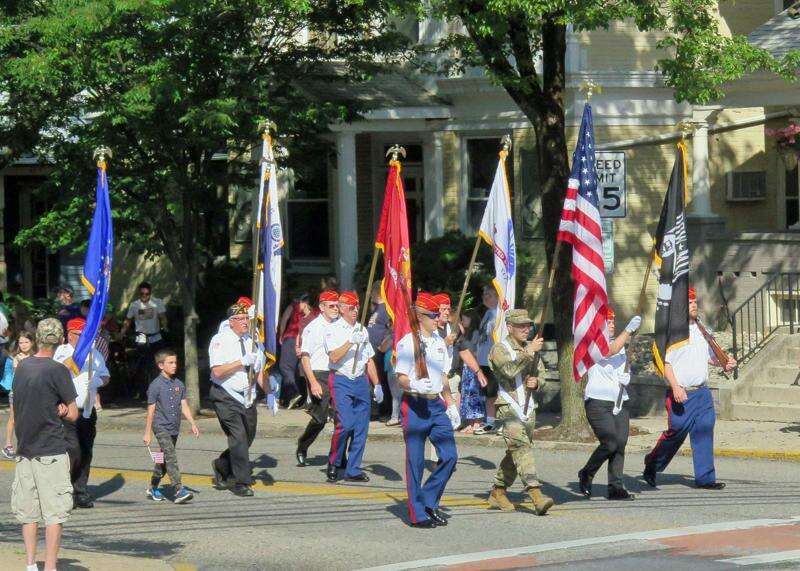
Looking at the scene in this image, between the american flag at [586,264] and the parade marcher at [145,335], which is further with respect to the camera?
the parade marcher at [145,335]

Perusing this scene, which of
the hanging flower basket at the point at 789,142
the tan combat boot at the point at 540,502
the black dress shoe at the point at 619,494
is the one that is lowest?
the black dress shoe at the point at 619,494

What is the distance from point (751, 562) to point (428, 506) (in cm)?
289

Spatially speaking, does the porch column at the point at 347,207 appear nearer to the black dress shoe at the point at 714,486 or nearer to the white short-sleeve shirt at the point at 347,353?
the white short-sleeve shirt at the point at 347,353

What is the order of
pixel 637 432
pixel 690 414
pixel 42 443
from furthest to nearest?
pixel 637 432
pixel 690 414
pixel 42 443

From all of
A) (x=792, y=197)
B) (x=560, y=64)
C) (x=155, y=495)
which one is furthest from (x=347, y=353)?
(x=792, y=197)

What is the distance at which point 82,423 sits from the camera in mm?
12891

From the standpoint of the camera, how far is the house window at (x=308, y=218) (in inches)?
1020

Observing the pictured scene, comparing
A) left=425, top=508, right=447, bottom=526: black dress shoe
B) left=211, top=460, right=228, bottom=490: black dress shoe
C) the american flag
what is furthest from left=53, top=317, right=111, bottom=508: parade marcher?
the american flag

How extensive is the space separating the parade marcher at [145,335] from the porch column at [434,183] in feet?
15.7

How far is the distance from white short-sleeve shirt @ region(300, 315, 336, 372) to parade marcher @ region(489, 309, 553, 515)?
2794mm

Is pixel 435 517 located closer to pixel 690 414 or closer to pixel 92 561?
pixel 92 561

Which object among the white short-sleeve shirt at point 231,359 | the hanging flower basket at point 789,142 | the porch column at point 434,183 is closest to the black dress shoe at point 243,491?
the white short-sleeve shirt at point 231,359

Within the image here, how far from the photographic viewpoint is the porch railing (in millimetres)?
18922

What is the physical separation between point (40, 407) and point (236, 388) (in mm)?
3636
